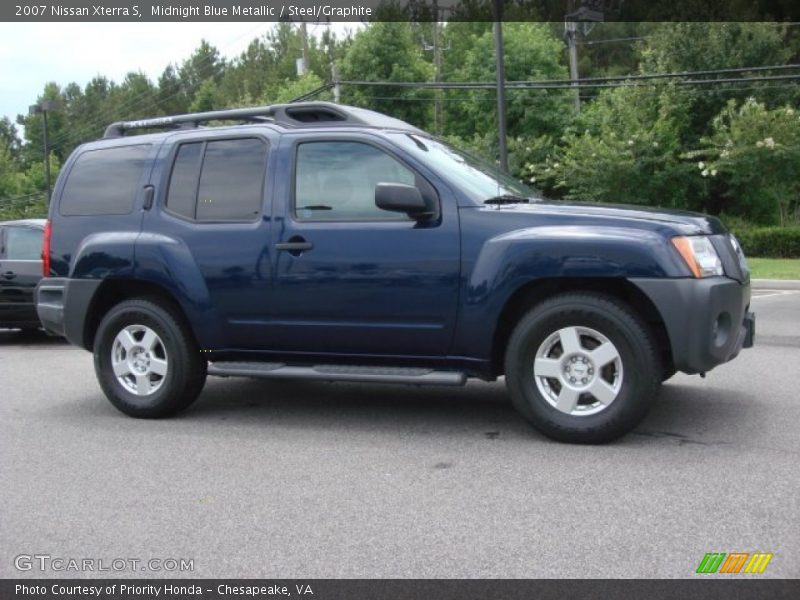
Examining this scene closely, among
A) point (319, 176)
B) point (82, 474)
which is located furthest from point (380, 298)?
point (82, 474)

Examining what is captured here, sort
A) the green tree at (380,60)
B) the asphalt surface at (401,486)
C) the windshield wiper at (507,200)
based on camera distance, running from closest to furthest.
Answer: the asphalt surface at (401,486) < the windshield wiper at (507,200) < the green tree at (380,60)

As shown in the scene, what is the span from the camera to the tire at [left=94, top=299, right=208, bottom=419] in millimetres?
6309

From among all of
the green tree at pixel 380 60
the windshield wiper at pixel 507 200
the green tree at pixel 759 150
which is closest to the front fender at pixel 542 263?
the windshield wiper at pixel 507 200

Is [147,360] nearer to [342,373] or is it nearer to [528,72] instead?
[342,373]

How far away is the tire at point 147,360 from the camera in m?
6.31

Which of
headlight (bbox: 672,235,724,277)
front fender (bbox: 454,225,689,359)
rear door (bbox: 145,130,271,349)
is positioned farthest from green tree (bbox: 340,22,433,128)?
headlight (bbox: 672,235,724,277)

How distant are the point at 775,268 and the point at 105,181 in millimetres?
19062

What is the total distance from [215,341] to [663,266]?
3.01 m

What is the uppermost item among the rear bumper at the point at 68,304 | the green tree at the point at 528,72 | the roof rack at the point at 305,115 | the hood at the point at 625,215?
the green tree at the point at 528,72

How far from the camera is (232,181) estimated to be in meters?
6.27

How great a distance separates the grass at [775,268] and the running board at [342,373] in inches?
546

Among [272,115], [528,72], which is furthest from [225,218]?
[528,72]

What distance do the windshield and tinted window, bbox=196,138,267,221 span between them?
0.98 meters

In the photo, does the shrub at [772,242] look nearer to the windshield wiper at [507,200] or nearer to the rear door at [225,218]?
the windshield wiper at [507,200]
